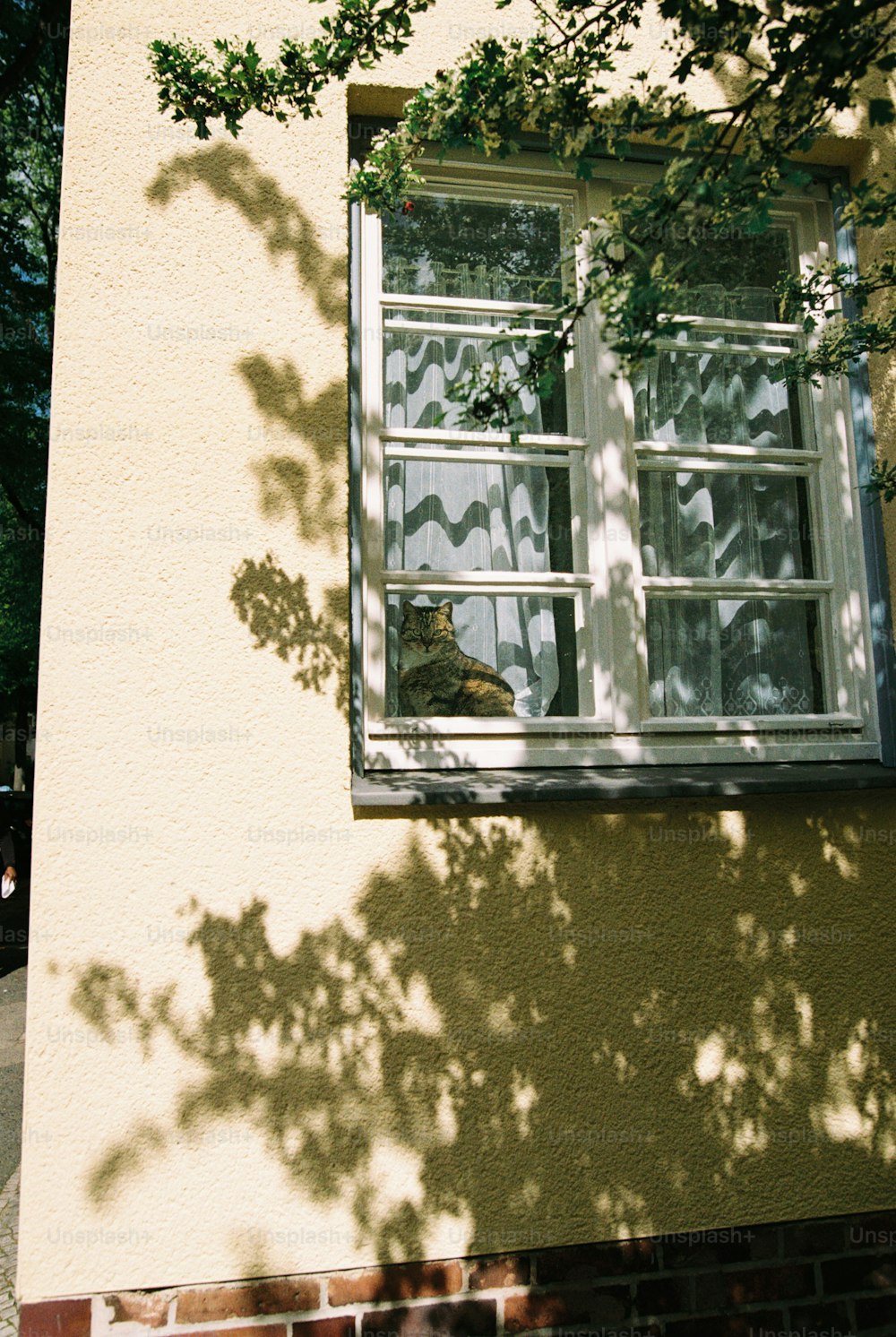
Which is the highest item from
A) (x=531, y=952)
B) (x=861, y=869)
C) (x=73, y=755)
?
(x=73, y=755)

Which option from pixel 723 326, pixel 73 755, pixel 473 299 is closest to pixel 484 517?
pixel 473 299

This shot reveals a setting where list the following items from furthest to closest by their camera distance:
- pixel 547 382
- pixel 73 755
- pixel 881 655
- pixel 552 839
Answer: pixel 881 655 < pixel 552 839 < pixel 73 755 < pixel 547 382

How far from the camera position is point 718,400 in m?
3.25

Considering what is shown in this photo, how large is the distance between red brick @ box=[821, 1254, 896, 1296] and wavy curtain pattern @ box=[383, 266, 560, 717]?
1877 millimetres

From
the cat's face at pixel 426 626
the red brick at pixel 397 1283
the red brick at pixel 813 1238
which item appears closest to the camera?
the red brick at pixel 397 1283

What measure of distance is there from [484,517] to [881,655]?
1.43 m

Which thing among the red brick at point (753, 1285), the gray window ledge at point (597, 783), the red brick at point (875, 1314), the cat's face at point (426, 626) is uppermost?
the cat's face at point (426, 626)

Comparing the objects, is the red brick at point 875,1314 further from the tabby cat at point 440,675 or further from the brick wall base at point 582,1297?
the tabby cat at point 440,675

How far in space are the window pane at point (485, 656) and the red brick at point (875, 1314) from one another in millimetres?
1964

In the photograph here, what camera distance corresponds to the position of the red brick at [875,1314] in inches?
103

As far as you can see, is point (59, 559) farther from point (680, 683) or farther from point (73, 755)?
point (680, 683)

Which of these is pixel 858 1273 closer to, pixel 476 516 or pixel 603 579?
pixel 603 579

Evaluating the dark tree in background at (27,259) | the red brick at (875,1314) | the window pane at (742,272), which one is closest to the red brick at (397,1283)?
the red brick at (875,1314)

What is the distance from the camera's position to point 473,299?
305cm
